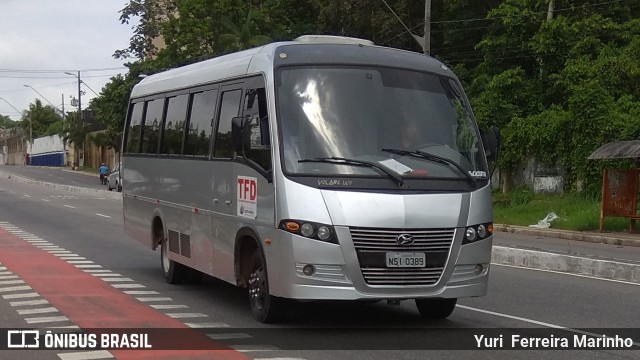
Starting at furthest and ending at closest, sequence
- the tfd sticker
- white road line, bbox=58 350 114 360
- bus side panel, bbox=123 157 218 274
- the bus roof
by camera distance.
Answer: bus side panel, bbox=123 157 218 274
the bus roof
the tfd sticker
white road line, bbox=58 350 114 360

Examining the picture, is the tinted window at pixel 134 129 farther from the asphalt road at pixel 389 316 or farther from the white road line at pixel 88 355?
the white road line at pixel 88 355

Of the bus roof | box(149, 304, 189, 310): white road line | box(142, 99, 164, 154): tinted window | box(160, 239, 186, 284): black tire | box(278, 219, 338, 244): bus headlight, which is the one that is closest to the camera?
box(278, 219, 338, 244): bus headlight

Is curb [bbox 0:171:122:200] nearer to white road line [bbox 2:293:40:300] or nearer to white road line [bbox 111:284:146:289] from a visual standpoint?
white road line [bbox 111:284:146:289]

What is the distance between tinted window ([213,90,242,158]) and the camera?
1048cm

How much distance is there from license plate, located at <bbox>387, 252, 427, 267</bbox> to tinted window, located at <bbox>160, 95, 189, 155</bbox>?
4.59 meters

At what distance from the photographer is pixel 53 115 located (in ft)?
525

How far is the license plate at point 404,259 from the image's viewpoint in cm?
867

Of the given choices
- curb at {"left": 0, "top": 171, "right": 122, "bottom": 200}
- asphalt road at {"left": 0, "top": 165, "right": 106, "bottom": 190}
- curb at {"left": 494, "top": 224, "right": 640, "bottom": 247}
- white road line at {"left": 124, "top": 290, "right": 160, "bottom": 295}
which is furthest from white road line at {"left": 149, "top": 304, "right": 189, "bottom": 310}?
asphalt road at {"left": 0, "top": 165, "right": 106, "bottom": 190}

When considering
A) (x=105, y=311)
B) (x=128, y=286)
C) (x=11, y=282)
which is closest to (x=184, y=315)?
(x=105, y=311)

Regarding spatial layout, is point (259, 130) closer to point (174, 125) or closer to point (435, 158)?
point (435, 158)

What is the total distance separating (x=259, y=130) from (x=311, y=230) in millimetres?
1347

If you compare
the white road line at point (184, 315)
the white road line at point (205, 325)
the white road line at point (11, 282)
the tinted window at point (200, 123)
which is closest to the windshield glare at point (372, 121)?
the white road line at point (205, 325)

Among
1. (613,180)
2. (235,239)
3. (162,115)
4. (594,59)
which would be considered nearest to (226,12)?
(594,59)

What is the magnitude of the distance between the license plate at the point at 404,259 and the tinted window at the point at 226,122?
8.25ft
